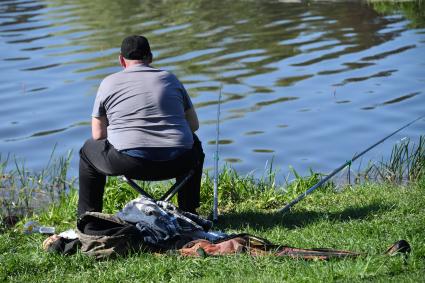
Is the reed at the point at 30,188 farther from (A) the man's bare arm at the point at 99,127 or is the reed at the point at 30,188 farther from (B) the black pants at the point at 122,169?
(A) the man's bare arm at the point at 99,127

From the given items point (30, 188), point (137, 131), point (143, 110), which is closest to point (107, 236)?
point (137, 131)

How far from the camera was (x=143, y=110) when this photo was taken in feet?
22.9

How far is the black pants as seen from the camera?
272 inches

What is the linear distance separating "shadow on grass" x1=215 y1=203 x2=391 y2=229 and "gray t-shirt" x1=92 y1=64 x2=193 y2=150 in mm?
748

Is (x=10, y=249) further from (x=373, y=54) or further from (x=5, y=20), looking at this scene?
(x=5, y=20)

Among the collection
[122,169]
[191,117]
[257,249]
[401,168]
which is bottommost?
[401,168]

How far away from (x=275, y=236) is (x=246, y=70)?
843 centimetres

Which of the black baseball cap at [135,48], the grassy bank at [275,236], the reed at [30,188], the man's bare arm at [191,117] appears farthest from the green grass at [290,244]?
the black baseball cap at [135,48]

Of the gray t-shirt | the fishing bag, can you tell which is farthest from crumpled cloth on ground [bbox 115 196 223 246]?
the gray t-shirt

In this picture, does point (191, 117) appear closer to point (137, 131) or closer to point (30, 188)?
point (137, 131)

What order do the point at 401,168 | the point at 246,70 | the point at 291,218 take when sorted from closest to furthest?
the point at 291,218
the point at 401,168
the point at 246,70

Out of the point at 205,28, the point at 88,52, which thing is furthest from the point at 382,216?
the point at 205,28

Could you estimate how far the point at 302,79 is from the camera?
46.9ft

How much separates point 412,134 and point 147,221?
18.1ft
